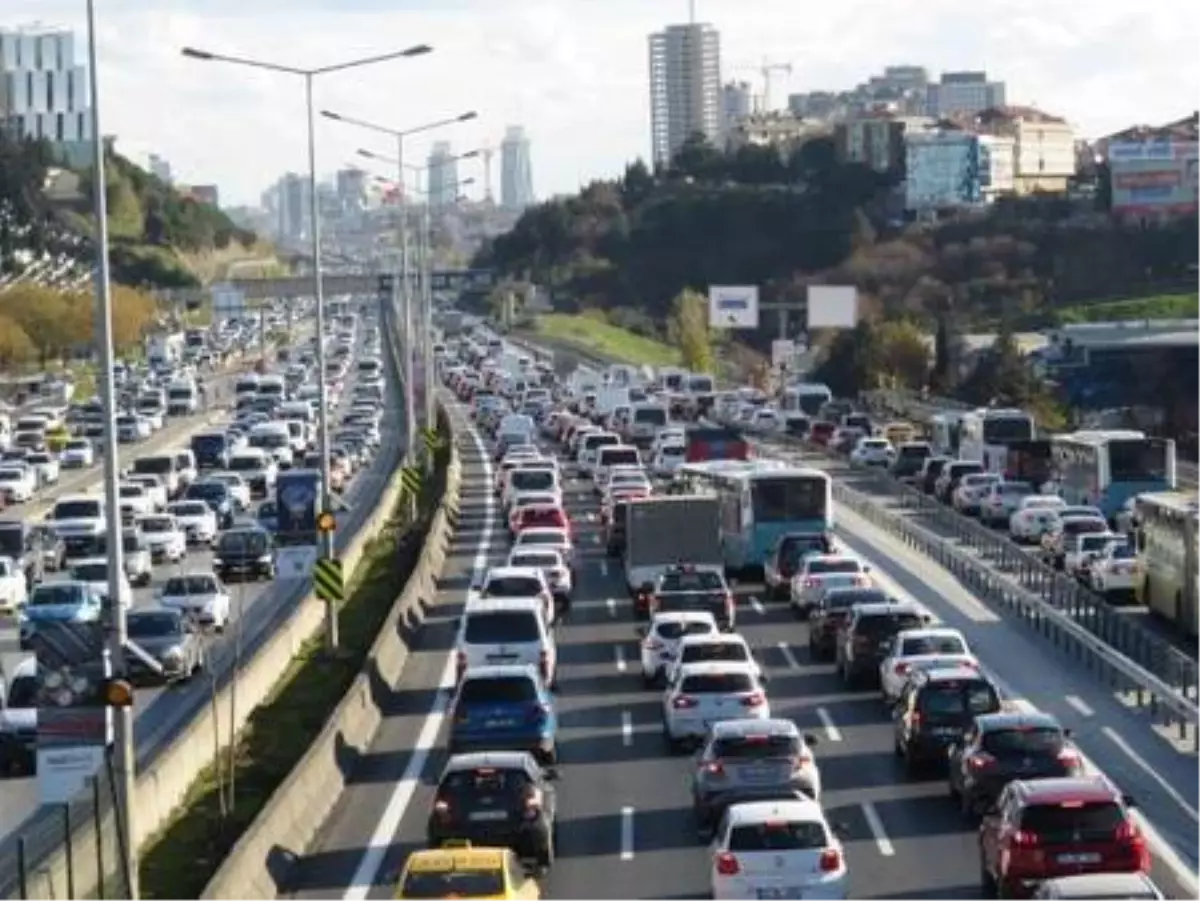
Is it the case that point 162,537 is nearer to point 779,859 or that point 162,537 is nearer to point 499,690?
point 499,690

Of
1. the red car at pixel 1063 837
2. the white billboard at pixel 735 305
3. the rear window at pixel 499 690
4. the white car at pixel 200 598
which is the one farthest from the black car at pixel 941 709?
the white billboard at pixel 735 305

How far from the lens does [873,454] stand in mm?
91938

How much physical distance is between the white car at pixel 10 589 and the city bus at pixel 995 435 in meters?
32.1

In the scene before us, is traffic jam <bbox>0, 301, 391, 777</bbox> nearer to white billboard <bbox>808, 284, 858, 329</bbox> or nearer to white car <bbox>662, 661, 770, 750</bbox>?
white car <bbox>662, 661, 770, 750</bbox>

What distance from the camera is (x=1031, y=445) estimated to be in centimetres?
7906

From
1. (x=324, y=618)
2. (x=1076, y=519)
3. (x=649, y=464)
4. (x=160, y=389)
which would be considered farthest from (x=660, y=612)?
(x=160, y=389)

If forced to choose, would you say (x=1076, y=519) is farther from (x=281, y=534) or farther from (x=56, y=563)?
(x=56, y=563)

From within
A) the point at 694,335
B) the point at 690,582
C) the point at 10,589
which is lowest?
the point at 10,589

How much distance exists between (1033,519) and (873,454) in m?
26.2

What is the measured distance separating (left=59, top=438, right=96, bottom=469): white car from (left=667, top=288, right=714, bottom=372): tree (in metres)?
63.4

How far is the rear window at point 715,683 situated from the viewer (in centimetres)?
3416

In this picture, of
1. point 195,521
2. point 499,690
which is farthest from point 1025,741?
point 195,521

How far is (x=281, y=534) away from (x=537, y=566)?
190 inches

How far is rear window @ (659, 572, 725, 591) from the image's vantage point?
47.0 metres
